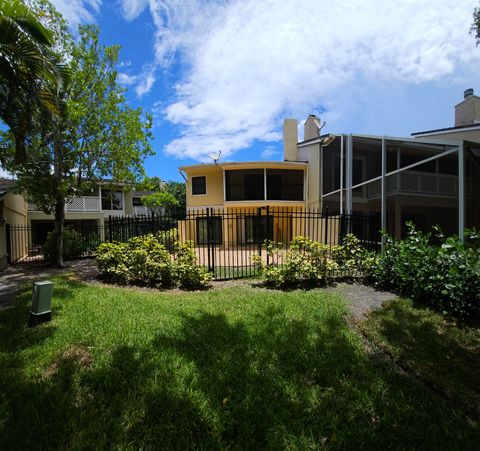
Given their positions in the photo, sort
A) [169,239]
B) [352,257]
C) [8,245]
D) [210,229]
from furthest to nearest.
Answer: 1. [210,229]
2. [8,245]
3. [169,239]
4. [352,257]

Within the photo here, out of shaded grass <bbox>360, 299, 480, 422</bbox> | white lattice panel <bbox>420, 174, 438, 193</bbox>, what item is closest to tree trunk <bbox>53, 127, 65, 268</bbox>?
shaded grass <bbox>360, 299, 480, 422</bbox>

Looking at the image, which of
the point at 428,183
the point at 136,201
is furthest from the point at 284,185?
the point at 136,201

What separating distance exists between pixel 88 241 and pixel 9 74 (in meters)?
11.3

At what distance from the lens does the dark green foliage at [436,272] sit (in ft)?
16.5

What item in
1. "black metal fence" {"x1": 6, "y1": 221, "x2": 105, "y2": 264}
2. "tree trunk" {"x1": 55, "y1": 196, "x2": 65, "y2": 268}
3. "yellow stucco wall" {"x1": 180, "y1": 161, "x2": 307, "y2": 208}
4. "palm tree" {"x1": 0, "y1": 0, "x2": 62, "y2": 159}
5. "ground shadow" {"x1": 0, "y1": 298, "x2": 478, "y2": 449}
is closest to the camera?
"ground shadow" {"x1": 0, "y1": 298, "x2": 478, "y2": 449}

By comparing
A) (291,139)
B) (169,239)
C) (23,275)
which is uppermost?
(291,139)

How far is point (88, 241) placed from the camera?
1527 cm

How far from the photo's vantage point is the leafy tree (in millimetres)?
10047

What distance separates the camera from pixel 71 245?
1352cm

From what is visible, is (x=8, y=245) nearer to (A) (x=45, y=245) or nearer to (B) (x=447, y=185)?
Result: (A) (x=45, y=245)

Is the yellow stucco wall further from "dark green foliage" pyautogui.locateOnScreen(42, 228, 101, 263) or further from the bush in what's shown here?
the bush

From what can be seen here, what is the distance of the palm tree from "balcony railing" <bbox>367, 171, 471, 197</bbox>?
13865 millimetres

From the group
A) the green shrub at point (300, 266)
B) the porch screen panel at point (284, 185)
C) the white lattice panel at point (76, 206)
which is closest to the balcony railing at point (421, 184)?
the porch screen panel at point (284, 185)

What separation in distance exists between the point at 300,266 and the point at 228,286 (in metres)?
1.94
